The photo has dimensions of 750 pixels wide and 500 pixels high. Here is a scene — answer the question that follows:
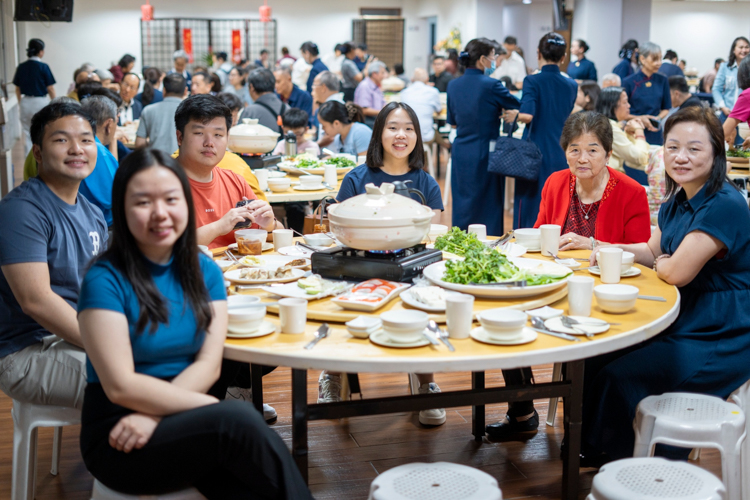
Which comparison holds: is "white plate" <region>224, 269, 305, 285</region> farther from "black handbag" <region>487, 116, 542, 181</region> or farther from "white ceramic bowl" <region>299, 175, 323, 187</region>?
"black handbag" <region>487, 116, 542, 181</region>

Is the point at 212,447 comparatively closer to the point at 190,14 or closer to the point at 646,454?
the point at 646,454

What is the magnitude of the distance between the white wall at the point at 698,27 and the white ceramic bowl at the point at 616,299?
17.4 m

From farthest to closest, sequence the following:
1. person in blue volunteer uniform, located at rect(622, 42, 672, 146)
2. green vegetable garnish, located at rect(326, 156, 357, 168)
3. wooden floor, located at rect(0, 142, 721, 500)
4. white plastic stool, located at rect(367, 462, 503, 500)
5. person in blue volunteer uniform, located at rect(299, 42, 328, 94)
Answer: person in blue volunteer uniform, located at rect(299, 42, 328, 94), person in blue volunteer uniform, located at rect(622, 42, 672, 146), green vegetable garnish, located at rect(326, 156, 357, 168), wooden floor, located at rect(0, 142, 721, 500), white plastic stool, located at rect(367, 462, 503, 500)

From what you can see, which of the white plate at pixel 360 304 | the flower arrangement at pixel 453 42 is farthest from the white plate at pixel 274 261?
the flower arrangement at pixel 453 42

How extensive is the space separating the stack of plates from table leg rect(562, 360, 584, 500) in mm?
529

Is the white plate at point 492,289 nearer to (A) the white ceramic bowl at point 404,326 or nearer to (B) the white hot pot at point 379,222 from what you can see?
(B) the white hot pot at point 379,222

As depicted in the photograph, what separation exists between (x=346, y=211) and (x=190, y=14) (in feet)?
57.2

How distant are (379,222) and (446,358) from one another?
0.53 meters

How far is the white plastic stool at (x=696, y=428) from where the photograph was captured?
1877 mm

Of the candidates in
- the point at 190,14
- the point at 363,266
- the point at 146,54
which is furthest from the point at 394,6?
the point at 363,266

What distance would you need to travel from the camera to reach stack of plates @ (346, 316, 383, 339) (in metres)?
1.70

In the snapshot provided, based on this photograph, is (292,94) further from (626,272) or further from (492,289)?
(492,289)

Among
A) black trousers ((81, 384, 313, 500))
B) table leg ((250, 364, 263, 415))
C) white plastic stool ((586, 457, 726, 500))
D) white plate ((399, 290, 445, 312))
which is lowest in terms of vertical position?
table leg ((250, 364, 263, 415))

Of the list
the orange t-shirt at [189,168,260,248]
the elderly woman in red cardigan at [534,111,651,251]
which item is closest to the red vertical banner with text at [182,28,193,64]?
the orange t-shirt at [189,168,260,248]
